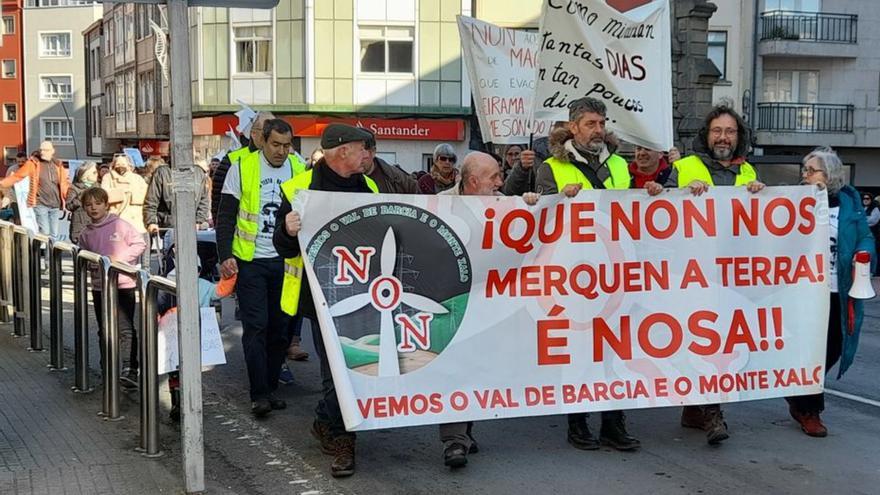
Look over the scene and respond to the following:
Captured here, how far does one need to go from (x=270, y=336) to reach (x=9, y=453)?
1.95 metres

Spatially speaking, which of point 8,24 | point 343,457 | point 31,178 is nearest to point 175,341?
point 343,457

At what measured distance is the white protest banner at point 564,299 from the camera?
218 inches

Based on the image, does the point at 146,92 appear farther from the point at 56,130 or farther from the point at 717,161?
the point at 717,161

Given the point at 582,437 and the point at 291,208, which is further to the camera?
the point at 582,437

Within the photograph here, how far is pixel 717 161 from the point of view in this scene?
6391 mm

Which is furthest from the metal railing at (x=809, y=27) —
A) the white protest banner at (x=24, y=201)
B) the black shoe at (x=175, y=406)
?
the black shoe at (x=175, y=406)

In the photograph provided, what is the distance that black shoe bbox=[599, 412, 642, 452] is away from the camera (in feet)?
20.1

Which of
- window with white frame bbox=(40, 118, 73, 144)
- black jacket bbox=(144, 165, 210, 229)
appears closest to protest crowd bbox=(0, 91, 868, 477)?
black jacket bbox=(144, 165, 210, 229)

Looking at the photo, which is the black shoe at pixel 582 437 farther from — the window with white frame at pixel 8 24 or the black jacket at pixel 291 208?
the window with white frame at pixel 8 24

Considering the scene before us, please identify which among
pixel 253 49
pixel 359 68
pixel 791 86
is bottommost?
pixel 791 86

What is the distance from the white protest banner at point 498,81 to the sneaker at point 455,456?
4.98 m

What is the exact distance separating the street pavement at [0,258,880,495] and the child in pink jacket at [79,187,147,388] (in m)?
0.50

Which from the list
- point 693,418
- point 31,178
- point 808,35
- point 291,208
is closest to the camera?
point 291,208

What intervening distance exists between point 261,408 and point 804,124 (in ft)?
105
